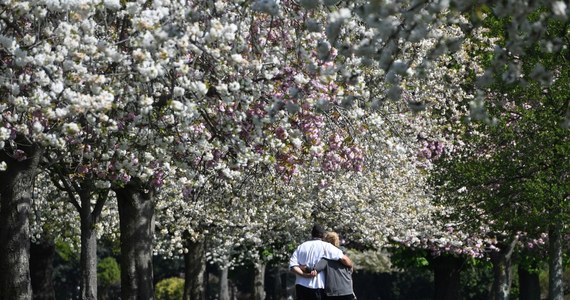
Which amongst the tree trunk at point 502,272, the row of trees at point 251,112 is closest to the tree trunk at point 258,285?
the tree trunk at point 502,272

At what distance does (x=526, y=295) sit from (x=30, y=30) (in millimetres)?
38621

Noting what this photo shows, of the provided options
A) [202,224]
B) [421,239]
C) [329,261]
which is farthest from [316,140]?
[421,239]

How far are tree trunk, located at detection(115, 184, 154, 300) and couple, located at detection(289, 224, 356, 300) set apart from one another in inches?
149

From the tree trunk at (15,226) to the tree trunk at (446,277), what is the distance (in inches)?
1091

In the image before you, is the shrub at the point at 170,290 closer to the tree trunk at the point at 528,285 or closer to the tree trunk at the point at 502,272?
the tree trunk at the point at 528,285

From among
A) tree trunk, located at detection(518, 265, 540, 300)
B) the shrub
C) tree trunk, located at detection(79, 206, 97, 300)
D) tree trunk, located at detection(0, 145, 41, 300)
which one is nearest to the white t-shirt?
tree trunk, located at detection(0, 145, 41, 300)

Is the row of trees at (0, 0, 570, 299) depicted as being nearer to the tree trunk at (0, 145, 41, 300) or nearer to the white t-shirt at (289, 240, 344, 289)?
the tree trunk at (0, 145, 41, 300)

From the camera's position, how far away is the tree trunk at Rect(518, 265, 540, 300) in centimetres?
4825

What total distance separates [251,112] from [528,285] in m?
37.7

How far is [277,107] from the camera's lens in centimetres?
1031

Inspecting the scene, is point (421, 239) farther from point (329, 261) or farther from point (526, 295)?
point (329, 261)

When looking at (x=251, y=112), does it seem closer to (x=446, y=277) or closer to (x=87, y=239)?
(x=87, y=239)

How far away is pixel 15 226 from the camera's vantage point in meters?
15.5

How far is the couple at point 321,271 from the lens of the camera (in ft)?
50.9
